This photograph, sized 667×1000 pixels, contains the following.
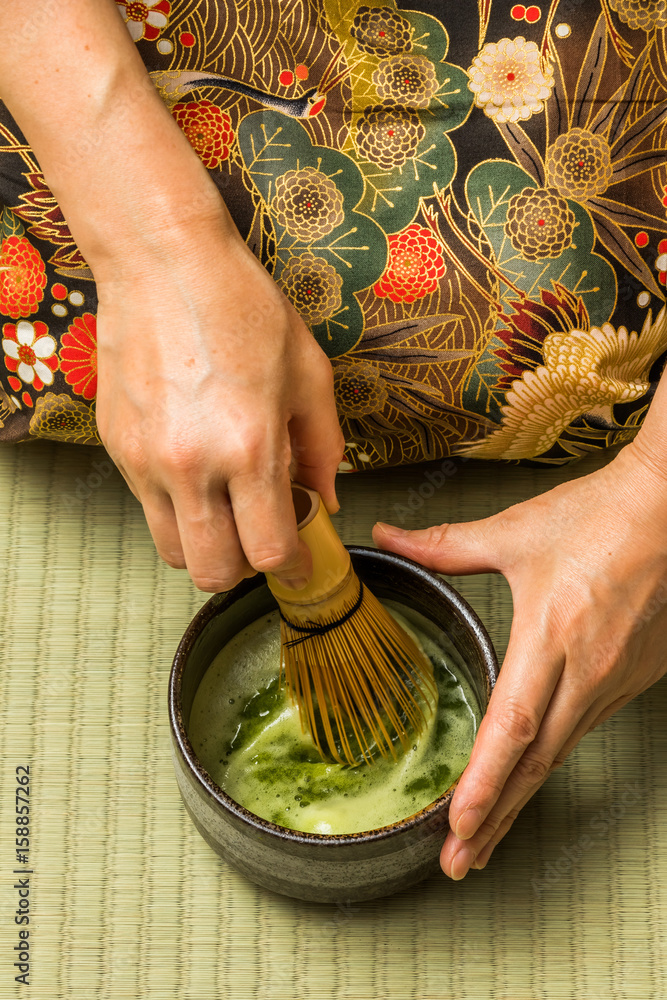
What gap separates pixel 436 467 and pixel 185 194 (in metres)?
0.39

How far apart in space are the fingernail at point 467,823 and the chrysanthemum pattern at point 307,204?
1.28ft

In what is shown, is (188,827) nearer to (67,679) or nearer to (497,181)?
(67,679)

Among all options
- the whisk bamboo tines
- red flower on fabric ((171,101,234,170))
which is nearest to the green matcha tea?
the whisk bamboo tines

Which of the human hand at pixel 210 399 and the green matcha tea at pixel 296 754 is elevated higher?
the human hand at pixel 210 399

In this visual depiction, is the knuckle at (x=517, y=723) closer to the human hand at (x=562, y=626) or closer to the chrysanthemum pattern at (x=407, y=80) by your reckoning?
the human hand at (x=562, y=626)

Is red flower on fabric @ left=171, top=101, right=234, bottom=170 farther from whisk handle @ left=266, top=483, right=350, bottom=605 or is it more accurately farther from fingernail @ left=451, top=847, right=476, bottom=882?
fingernail @ left=451, top=847, right=476, bottom=882

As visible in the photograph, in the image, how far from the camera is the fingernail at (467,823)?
55 centimetres

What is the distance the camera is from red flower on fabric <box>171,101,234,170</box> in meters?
0.65

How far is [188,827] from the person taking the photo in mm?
705

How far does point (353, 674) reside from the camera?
64cm

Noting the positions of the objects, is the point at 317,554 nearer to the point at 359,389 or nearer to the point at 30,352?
the point at 359,389

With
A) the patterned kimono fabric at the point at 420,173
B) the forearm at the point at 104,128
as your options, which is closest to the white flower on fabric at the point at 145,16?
the patterned kimono fabric at the point at 420,173

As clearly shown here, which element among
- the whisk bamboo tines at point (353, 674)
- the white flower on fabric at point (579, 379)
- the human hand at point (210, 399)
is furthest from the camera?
the white flower on fabric at point (579, 379)

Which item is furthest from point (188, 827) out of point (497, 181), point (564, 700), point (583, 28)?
point (583, 28)
